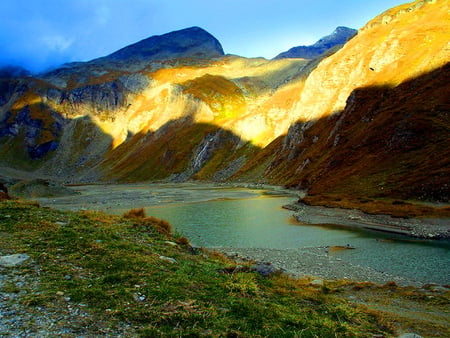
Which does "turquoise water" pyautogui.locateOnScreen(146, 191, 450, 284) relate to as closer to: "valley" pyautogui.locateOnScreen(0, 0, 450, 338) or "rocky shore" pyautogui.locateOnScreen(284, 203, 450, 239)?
"valley" pyautogui.locateOnScreen(0, 0, 450, 338)

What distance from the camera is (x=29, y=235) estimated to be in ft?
54.1

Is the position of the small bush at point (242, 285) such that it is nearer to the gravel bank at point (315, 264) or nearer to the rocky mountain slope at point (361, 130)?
the gravel bank at point (315, 264)

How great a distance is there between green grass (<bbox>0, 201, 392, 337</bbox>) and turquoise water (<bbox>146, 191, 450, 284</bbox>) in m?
13.3

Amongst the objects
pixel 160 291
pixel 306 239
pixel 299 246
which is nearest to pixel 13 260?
pixel 160 291

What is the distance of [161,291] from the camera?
12016 millimetres

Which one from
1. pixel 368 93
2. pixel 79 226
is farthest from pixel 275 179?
pixel 79 226

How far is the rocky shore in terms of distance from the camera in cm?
4044

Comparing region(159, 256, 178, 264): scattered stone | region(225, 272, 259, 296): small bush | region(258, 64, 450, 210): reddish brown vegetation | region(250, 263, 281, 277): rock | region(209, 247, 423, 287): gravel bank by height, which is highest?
region(258, 64, 450, 210): reddish brown vegetation

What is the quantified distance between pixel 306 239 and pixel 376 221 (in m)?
14.3

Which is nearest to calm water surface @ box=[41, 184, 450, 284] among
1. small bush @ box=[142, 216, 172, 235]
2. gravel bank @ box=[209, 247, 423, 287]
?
gravel bank @ box=[209, 247, 423, 287]

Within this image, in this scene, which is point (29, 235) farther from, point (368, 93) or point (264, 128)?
point (264, 128)

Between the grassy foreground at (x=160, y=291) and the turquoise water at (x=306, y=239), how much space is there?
1275 cm

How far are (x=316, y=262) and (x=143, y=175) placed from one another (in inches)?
6965

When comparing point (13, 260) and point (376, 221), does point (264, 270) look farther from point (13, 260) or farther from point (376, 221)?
point (376, 221)
